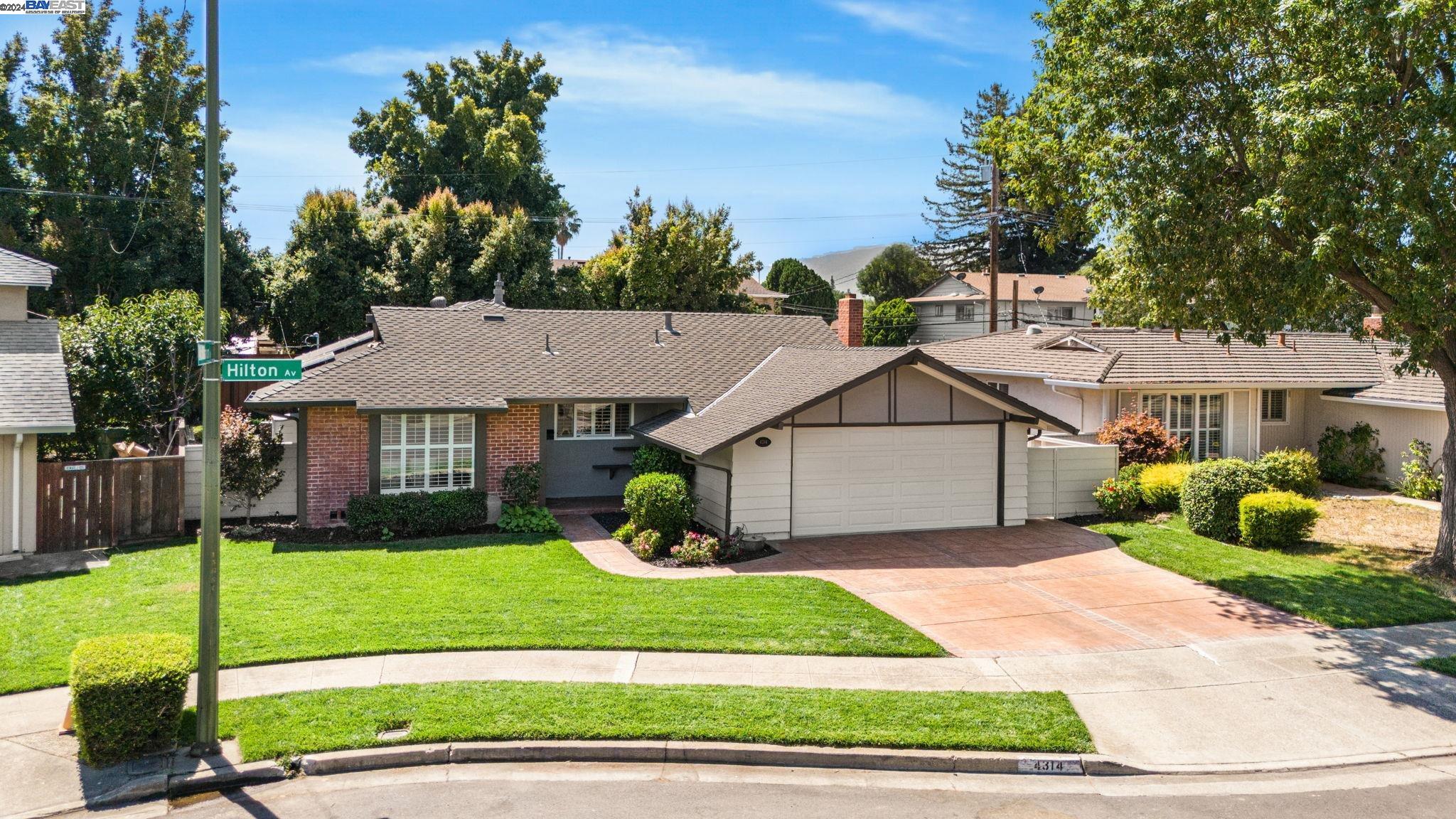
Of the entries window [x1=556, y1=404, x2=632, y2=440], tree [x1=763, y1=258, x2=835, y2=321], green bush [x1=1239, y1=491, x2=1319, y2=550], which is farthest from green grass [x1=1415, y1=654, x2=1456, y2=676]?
tree [x1=763, y1=258, x2=835, y2=321]

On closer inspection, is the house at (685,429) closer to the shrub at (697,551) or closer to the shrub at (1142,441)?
the shrub at (697,551)

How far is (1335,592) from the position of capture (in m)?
14.6

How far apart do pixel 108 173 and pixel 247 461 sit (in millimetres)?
26534

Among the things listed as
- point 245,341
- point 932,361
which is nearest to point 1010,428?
point 932,361

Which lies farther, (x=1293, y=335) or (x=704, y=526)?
(x=1293, y=335)

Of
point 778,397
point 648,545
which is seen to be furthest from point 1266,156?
point 648,545

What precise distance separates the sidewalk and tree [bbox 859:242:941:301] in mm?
54769

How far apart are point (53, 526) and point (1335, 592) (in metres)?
20.5

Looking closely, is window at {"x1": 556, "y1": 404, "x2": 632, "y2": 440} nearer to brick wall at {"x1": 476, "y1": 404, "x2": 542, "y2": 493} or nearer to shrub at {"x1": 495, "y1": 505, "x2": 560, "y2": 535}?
brick wall at {"x1": 476, "y1": 404, "x2": 542, "y2": 493}

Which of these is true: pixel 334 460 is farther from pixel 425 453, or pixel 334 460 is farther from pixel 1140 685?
pixel 1140 685

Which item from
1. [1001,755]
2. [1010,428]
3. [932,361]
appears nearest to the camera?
[1001,755]

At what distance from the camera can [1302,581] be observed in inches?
600

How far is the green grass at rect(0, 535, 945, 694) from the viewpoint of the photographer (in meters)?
11.6

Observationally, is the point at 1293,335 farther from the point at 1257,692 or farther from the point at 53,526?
the point at 53,526
